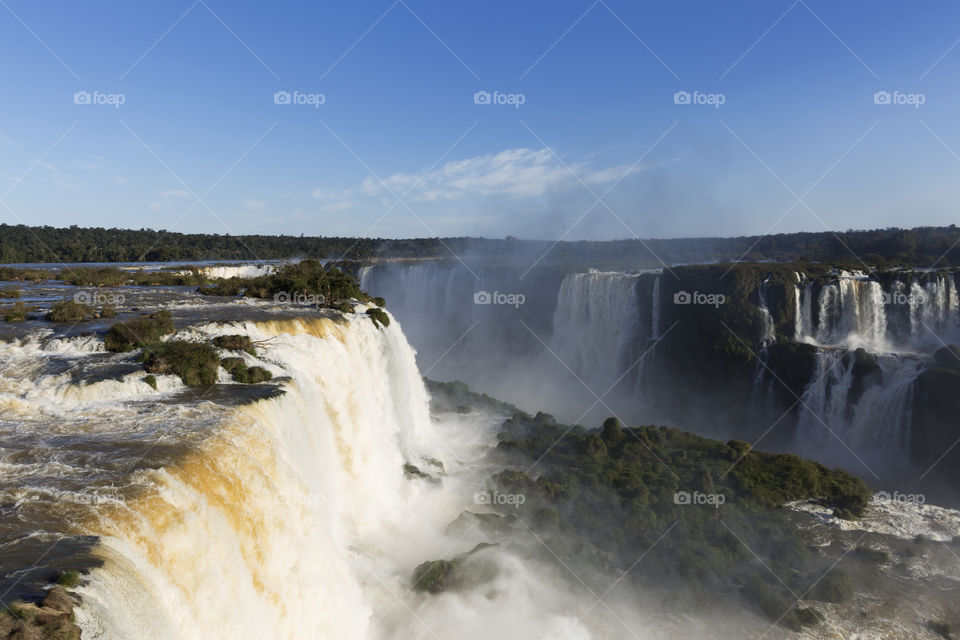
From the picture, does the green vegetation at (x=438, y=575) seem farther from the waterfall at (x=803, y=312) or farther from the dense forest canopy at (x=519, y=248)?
the dense forest canopy at (x=519, y=248)

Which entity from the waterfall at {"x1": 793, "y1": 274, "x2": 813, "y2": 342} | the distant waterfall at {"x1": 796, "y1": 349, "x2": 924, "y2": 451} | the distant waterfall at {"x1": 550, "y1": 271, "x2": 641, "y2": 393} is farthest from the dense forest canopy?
the distant waterfall at {"x1": 550, "y1": 271, "x2": 641, "y2": 393}

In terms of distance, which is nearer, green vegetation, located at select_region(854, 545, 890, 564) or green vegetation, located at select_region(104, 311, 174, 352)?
green vegetation, located at select_region(104, 311, 174, 352)

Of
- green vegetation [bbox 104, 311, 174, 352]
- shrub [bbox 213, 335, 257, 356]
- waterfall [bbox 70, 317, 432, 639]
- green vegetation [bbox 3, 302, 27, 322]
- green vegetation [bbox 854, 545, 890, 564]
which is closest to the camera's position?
waterfall [bbox 70, 317, 432, 639]

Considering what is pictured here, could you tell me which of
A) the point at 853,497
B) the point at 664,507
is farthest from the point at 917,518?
the point at 664,507

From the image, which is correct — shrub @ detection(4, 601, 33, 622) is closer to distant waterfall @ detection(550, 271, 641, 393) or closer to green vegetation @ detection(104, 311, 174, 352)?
green vegetation @ detection(104, 311, 174, 352)

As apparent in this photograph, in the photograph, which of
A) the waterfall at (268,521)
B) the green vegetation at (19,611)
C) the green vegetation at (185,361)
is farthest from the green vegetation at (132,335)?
the green vegetation at (19,611)

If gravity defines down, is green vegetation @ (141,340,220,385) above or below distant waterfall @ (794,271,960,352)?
below

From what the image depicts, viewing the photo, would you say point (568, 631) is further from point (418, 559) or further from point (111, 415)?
point (111, 415)
